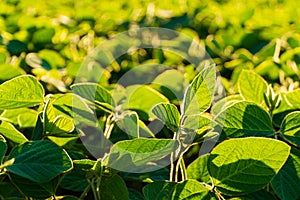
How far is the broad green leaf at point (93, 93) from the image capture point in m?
0.93

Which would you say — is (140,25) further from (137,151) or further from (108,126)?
(137,151)

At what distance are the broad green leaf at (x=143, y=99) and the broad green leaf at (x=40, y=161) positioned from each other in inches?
10.9

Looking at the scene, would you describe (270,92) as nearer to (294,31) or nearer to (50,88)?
(50,88)

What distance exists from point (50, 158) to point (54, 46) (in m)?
0.94

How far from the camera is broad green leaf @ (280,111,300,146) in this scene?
910mm

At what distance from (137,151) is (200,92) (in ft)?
0.44

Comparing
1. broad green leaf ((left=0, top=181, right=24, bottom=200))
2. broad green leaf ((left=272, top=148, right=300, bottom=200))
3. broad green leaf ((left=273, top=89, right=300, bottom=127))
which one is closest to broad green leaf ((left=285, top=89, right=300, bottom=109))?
broad green leaf ((left=273, top=89, right=300, bottom=127))

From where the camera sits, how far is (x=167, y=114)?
82cm

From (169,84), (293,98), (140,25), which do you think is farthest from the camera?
(140,25)

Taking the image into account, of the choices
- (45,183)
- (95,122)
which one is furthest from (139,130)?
(45,183)

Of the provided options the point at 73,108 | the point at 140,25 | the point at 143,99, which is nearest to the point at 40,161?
the point at 73,108

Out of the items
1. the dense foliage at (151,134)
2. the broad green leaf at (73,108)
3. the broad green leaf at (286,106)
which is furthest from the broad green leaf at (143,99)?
the broad green leaf at (286,106)

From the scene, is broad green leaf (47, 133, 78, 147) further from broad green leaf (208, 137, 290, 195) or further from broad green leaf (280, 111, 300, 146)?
broad green leaf (280, 111, 300, 146)

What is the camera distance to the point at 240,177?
2.72 ft
